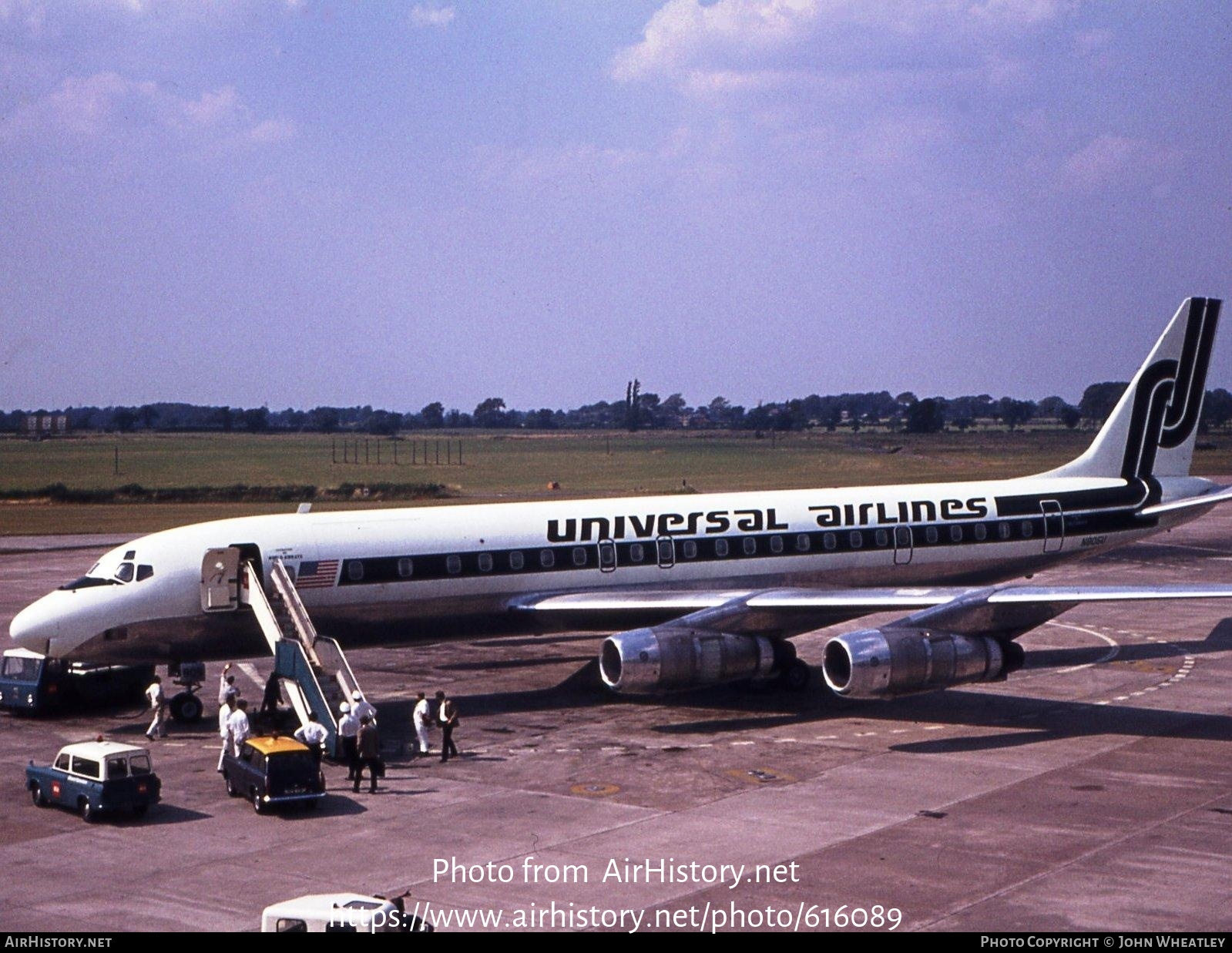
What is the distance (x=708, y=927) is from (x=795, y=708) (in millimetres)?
15491

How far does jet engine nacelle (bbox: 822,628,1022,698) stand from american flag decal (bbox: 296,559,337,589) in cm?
1121

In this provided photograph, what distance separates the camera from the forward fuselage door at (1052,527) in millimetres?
40094

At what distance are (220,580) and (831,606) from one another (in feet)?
44.6

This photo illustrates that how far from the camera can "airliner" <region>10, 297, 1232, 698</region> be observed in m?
30.1

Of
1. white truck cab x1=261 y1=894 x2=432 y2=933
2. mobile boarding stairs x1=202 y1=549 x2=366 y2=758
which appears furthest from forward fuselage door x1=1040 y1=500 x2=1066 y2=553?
white truck cab x1=261 y1=894 x2=432 y2=933

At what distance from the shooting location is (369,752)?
1000 inches

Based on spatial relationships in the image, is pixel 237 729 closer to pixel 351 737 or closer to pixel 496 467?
pixel 351 737

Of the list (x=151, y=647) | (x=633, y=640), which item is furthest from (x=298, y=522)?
(x=633, y=640)

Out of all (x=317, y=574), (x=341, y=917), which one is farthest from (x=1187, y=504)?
(x=341, y=917)

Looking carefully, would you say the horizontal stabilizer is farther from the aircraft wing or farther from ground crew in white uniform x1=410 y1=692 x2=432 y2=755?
ground crew in white uniform x1=410 y1=692 x2=432 y2=755

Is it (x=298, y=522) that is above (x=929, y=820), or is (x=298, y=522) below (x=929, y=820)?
above

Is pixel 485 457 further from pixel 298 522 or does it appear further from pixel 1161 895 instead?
pixel 1161 895

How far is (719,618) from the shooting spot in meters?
31.5

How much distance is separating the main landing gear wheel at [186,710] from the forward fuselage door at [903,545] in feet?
59.8
